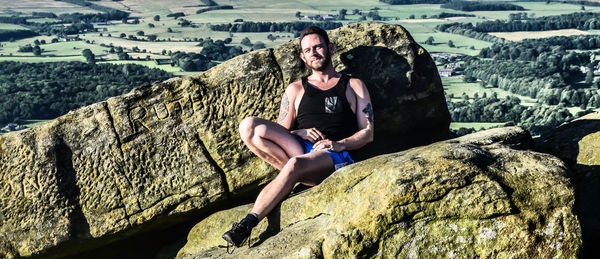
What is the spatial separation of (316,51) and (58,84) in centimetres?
A: 7977

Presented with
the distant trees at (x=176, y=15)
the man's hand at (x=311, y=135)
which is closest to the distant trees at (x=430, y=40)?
the distant trees at (x=176, y=15)

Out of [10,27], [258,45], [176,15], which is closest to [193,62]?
[258,45]

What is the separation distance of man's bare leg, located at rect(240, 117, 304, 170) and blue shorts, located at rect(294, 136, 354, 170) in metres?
0.13

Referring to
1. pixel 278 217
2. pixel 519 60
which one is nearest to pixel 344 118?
pixel 278 217

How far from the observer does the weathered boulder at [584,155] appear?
11.1 m

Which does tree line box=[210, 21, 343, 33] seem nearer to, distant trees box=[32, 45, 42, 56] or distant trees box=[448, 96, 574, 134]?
distant trees box=[32, 45, 42, 56]

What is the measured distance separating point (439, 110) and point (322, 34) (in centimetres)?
395

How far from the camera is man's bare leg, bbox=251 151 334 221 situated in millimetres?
9844

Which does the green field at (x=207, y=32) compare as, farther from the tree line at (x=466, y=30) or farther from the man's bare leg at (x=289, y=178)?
the man's bare leg at (x=289, y=178)

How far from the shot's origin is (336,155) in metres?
10.7

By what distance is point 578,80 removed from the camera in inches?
3324

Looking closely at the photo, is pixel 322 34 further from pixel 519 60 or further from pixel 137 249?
pixel 519 60

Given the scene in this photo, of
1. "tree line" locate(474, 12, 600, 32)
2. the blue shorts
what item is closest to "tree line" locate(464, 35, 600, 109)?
"tree line" locate(474, 12, 600, 32)

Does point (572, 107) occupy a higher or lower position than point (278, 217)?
lower
